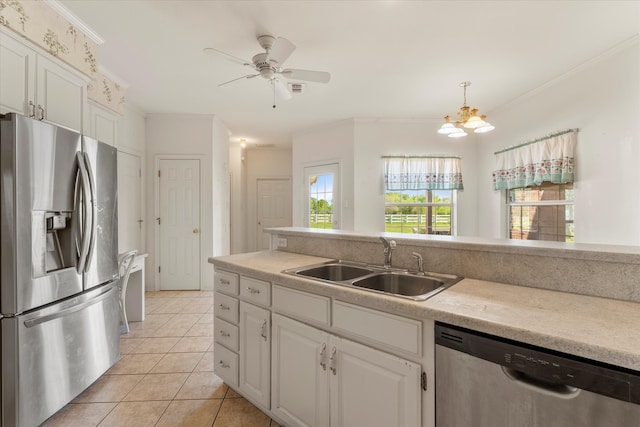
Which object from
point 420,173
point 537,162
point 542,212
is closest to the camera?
point 537,162

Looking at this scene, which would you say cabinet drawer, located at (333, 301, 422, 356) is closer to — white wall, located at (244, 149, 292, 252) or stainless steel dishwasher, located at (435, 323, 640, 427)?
stainless steel dishwasher, located at (435, 323, 640, 427)

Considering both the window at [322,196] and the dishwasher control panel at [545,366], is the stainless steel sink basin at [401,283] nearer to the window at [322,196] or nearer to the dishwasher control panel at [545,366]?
the dishwasher control panel at [545,366]

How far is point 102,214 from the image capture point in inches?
80.6

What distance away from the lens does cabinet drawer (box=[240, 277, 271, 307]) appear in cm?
169

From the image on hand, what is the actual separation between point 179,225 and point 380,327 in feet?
13.2

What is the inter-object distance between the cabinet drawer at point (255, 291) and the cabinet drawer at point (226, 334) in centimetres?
26

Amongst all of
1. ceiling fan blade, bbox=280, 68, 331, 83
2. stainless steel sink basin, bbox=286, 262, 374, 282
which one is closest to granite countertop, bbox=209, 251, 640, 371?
stainless steel sink basin, bbox=286, 262, 374, 282

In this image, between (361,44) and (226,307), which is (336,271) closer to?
(226,307)

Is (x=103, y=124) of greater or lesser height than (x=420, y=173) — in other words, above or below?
above

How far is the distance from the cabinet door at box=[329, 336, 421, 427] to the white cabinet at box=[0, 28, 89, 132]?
237 cm

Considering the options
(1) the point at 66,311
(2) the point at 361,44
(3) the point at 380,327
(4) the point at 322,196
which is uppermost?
(2) the point at 361,44

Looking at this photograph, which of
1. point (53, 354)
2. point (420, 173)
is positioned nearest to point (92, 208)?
point (53, 354)

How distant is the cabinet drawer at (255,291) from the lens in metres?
1.69

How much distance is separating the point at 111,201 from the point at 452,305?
2316mm
